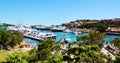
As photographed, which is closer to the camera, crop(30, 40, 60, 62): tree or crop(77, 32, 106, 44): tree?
crop(30, 40, 60, 62): tree

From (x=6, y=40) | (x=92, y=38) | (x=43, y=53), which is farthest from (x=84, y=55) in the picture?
(x=6, y=40)

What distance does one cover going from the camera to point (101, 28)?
18912cm

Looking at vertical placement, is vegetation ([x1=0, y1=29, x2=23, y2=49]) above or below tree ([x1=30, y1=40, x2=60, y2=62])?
below

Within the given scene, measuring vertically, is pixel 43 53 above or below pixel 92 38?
above

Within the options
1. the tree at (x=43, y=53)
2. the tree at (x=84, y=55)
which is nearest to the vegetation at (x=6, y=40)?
the tree at (x=43, y=53)

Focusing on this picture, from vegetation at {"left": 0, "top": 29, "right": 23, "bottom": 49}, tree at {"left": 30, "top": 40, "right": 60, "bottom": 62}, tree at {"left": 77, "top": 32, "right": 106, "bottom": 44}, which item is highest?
tree at {"left": 30, "top": 40, "right": 60, "bottom": 62}

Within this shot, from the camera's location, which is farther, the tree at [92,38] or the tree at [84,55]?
the tree at [92,38]

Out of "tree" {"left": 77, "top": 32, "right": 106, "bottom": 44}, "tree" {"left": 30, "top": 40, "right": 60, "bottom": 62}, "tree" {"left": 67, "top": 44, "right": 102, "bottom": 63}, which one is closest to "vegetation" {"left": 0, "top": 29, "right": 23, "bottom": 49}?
"tree" {"left": 77, "top": 32, "right": 106, "bottom": 44}

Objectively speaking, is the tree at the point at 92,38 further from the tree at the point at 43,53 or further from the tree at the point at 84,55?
the tree at the point at 84,55

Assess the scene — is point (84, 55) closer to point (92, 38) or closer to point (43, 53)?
point (43, 53)

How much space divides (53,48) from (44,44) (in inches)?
77.3

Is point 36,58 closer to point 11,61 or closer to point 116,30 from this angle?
point 11,61

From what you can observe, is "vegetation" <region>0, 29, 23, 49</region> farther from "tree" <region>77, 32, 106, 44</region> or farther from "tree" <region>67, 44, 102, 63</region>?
"tree" <region>67, 44, 102, 63</region>

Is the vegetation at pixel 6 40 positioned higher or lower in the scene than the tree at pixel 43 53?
lower
